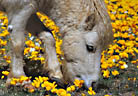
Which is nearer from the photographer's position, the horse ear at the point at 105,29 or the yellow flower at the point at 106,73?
the horse ear at the point at 105,29

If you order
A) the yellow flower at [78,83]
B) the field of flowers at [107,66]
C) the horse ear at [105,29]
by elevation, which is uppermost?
the horse ear at [105,29]

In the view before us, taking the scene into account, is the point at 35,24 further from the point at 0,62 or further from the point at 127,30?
the point at 127,30

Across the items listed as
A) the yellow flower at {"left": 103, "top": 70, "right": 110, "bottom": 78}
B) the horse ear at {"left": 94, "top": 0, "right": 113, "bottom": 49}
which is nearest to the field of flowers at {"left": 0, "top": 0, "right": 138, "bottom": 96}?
the yellow flower at {"left": 103, "top": 70, "right": 110, "bottom": 78}

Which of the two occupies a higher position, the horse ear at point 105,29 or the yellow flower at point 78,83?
the horse ear at point 105,29

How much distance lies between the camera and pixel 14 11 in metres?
4.59

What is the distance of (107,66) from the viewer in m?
5.29

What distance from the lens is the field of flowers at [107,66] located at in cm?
438

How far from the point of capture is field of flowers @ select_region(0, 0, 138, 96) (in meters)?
4.38

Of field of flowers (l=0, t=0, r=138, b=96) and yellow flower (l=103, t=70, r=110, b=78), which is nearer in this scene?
field of flowers (l=0, t=0, r=138, b=96)

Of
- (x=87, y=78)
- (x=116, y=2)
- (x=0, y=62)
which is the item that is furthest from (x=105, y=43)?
(x=116, y=2)

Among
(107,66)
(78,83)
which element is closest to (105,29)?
(78,83)

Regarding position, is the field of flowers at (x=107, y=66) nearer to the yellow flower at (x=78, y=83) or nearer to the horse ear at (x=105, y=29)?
the yellow flower at (x=78, y=83)

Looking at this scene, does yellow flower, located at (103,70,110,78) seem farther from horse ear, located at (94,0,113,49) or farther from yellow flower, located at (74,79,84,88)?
yellow flower, located at (74,79,84,88)

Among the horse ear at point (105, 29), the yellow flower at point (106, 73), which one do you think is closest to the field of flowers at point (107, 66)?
the yellow flower at point (106, 73)
